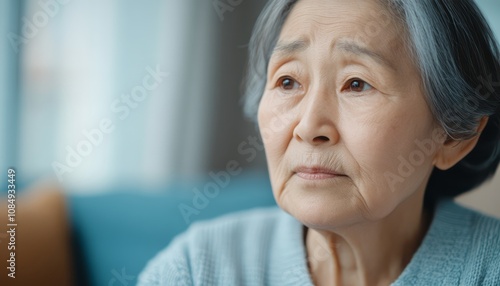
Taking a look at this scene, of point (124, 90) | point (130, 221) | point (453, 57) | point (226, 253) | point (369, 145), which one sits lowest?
point (130, 221)

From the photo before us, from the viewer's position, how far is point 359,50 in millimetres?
979

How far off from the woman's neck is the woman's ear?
9 centimetres

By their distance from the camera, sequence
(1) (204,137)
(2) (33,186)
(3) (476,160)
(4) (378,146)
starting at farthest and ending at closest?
(1) (204,137) < (2) (33,186) < (3) (476,160) < (4) (378,146)

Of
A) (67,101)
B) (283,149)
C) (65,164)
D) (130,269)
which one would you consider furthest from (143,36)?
(283,149)

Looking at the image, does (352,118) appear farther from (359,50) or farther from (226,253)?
(226,253)

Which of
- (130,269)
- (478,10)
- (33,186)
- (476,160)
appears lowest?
(130,269)

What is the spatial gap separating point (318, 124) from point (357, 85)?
4.2 inches

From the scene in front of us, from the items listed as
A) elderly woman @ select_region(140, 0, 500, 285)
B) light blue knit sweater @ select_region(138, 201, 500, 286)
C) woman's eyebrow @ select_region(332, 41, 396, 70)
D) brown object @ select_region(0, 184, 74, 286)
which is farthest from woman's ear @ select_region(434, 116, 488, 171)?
brown object @ select_region(0, 184, 74, 286)

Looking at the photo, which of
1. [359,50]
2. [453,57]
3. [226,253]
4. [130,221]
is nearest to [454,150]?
[453,57]

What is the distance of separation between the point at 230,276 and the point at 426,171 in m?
0.45

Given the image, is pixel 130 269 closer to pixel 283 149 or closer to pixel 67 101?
pixel 67 101

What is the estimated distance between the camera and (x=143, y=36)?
5.63ft

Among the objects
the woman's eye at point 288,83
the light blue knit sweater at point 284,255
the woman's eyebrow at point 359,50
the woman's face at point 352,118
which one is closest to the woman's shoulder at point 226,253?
the light blue knit sweater at point 284,255

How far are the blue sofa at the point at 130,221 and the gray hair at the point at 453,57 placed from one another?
62 cm
